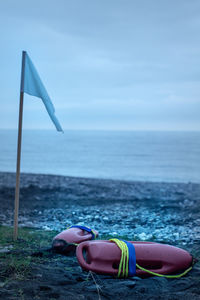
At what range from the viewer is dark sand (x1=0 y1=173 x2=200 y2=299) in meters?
4.07

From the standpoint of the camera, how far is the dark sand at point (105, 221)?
4.07m

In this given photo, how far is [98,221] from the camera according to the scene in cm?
919

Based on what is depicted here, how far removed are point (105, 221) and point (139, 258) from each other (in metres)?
4.26

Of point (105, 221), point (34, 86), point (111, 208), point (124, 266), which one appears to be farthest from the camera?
point (111, 208)

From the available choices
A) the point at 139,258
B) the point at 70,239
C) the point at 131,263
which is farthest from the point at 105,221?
the point at 131,263

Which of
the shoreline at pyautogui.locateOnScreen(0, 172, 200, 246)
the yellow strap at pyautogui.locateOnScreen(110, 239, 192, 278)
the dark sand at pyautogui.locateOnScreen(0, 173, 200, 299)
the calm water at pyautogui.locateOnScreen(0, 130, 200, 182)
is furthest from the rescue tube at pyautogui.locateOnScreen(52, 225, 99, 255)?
the calm water at pyautogui.locateOnScreen(0, 130, 200, 182)

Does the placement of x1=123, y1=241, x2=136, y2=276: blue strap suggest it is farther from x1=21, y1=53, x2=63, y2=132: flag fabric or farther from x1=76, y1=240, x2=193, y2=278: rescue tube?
x1=21, y1=53, x2=63, y2=132: flag fabric

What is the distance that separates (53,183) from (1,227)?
6.64 meters

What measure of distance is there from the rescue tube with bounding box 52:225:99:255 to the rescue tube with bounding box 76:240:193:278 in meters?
0.97

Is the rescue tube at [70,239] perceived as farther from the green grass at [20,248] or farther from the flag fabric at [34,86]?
the flag fabric at [34,86]

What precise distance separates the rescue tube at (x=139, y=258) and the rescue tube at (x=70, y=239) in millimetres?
975

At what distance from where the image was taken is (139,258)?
16.2 feet

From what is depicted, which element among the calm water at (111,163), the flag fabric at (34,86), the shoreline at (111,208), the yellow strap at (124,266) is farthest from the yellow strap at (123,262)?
the calm water at (111,163)

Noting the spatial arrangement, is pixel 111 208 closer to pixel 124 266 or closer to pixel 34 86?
pixel 34 86
